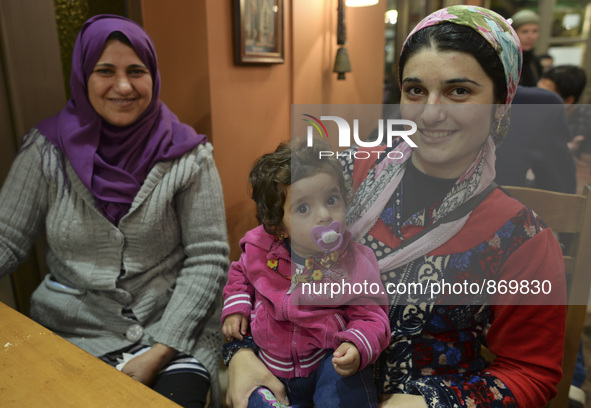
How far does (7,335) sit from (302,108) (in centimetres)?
77

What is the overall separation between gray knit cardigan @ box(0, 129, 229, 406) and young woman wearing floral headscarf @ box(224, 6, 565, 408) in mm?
471

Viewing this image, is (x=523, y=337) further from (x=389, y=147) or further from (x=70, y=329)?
(x=70, y=329)

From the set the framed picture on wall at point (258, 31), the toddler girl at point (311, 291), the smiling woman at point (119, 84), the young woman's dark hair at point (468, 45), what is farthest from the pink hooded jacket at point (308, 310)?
the framed picture on wall at point (258, 31)

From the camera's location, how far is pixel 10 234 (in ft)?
3.82

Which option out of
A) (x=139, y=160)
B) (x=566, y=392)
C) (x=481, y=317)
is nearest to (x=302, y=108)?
(x=481, y=317)

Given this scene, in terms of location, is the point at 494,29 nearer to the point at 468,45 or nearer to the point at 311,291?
the point at 468,45

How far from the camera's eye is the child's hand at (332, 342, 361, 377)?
0.65m

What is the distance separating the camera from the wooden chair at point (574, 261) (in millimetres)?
842

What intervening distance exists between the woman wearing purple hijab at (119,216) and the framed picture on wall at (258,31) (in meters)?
0.57

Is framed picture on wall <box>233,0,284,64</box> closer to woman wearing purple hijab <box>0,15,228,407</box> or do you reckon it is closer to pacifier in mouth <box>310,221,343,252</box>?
woman wearing purple hijab <box>0,15,228,407</box>

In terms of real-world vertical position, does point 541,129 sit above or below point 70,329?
above

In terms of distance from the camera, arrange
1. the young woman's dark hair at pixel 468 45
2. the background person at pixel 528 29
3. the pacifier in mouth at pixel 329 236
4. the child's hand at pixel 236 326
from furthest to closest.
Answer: the background person at pixel 528 29, the child's hand at pixel 236 326, the pacifier in mouth at pixel 329 236, the young woman's dark hair at pixel 468 45

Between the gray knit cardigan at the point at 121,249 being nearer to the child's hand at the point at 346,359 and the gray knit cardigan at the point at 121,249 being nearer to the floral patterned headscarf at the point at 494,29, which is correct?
the child's hand at the point at 346,359

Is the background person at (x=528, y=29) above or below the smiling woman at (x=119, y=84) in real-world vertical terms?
above
